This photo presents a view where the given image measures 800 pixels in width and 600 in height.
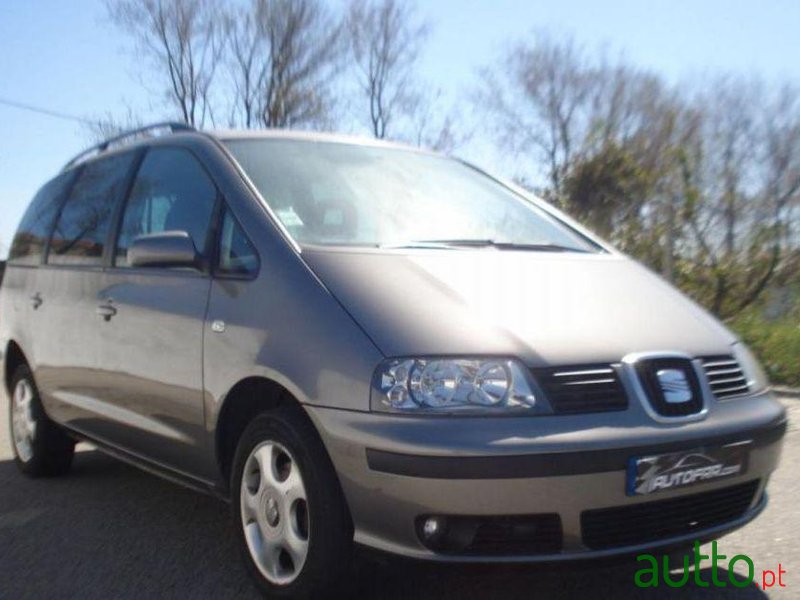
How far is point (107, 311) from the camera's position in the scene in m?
4.18

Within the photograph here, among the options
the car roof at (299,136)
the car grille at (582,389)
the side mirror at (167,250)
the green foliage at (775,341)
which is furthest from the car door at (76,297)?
the green foliage at (775,341)

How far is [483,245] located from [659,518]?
4.24 ft

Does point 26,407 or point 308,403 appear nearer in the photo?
point 308,403

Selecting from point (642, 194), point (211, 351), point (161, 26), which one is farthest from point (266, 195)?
point (161, 26)

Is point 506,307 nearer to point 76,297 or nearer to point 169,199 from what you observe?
point 169,199

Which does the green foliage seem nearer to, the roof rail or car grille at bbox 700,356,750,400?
car grille at bbox 700,356,750,400

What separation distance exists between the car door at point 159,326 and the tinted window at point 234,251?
8cm

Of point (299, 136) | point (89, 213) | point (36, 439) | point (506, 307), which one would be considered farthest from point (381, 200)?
point (36, 439)

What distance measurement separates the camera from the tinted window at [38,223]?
5.43m

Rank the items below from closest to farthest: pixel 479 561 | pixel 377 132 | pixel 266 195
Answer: pixel 479 561 < pixel 266 195 < pixel 377 132

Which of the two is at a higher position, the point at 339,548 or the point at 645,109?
the point at 645,109

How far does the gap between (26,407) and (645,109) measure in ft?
56.5

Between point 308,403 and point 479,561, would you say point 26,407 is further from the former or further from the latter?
point 479,561

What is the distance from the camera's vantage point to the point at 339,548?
9.23 feet
